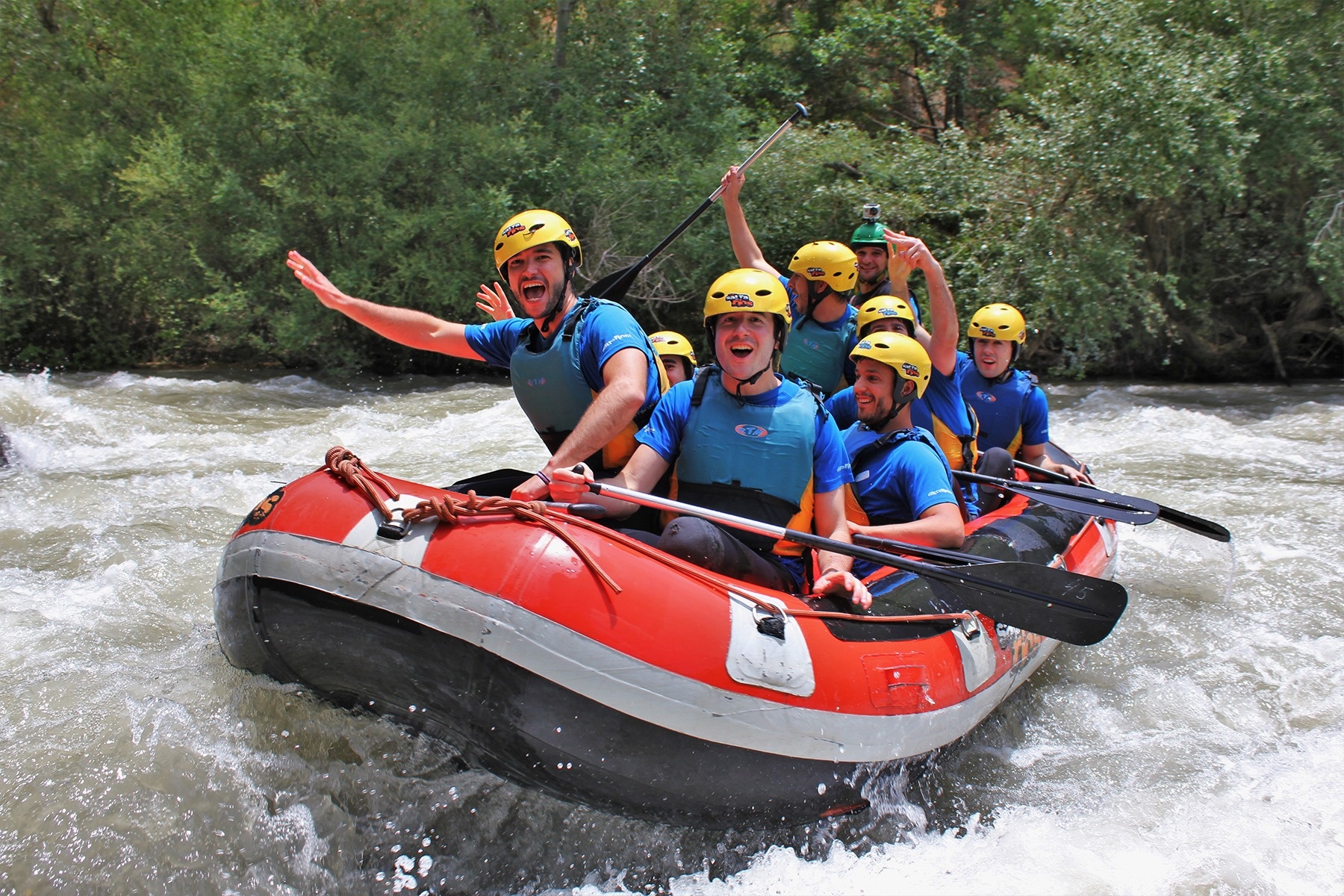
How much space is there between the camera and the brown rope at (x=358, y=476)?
8.35ft

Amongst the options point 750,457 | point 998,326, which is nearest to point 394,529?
point 750,457

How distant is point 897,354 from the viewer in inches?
143

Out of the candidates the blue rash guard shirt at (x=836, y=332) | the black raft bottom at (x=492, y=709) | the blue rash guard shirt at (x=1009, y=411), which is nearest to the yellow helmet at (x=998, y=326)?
the blue rash guard shirt at (x=1009, y=411)

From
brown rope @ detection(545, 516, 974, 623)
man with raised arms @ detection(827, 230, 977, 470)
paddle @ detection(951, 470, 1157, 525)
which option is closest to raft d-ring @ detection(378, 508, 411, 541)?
brown rope @ detection(545, 516, 974, 623)

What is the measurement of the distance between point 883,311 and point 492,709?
252 cm

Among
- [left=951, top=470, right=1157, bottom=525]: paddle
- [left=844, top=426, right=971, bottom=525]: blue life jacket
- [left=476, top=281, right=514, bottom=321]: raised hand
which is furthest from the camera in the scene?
[left=951, top=470, right=1157, bottom=525]: paddle

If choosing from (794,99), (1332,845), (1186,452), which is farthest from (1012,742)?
(794,99)

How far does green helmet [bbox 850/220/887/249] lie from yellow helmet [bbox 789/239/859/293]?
1.07 feet

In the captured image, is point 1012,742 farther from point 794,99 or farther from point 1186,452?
point 794,99

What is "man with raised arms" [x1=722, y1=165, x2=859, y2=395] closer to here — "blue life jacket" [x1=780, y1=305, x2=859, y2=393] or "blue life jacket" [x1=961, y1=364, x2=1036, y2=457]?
"blue life jacket" [x1=780, y1=305, x2=859, y2=393]

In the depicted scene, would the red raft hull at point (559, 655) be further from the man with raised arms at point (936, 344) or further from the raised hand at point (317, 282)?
the man with raised arms at point (936, 344)

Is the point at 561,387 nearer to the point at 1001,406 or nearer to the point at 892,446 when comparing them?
the point at 892,446

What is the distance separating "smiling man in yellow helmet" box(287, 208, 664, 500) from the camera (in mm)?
2996

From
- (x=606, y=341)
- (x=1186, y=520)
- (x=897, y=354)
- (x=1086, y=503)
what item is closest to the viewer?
(x=606, y=341)
